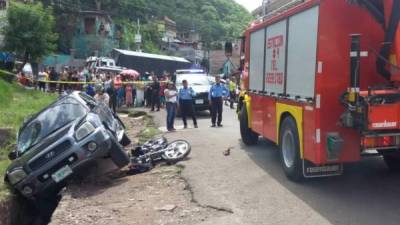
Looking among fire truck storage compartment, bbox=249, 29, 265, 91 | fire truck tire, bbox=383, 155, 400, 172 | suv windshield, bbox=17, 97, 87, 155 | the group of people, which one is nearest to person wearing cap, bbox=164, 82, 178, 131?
the group of people

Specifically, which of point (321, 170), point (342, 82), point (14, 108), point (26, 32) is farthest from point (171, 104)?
point (26, 32)

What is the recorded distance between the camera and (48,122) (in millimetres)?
9406

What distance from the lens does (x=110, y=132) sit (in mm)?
9312

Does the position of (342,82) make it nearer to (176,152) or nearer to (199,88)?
(176,152)

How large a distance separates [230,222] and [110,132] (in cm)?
376

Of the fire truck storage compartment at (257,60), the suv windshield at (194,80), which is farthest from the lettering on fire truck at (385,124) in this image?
the suv windshield at (194,80)

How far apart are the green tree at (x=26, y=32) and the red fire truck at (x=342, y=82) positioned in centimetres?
2250

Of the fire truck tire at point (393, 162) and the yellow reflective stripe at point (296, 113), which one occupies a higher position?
the yellow reflective stripe at point (296, 113)

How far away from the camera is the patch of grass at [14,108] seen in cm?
1204

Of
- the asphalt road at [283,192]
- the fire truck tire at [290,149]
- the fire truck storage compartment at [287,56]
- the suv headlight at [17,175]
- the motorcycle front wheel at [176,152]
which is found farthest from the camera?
the motorcycle front wheel at [176,152]

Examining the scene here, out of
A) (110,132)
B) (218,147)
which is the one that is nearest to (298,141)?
(110,132)

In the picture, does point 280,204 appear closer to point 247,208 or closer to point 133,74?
point 247,208

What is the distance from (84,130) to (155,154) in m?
2.11

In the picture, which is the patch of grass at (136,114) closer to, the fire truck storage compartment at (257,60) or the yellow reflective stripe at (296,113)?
the fire truck storage compartment at (257,60)
